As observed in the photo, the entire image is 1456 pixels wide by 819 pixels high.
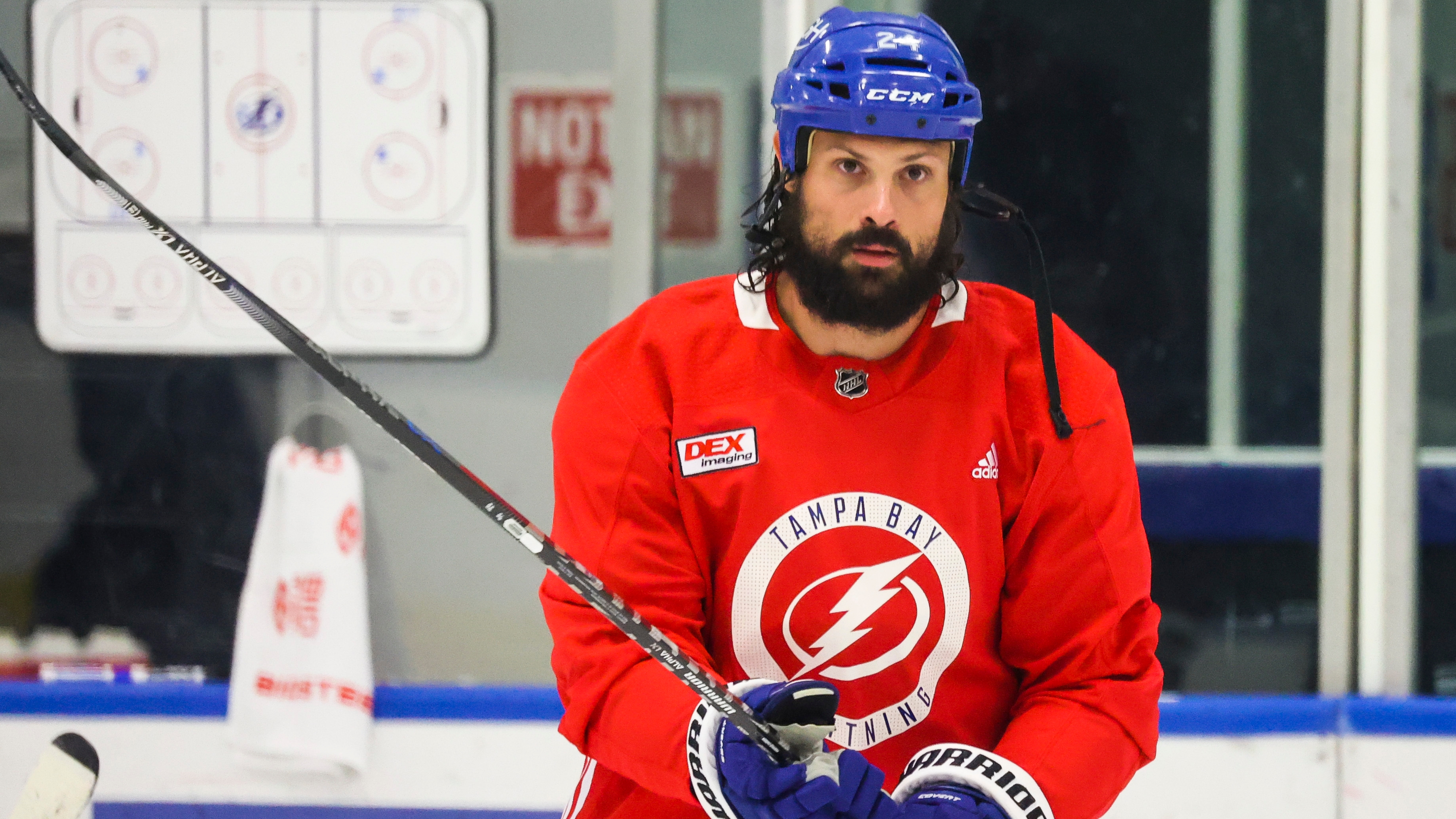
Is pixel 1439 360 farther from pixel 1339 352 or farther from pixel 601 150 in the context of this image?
pixel 601 150

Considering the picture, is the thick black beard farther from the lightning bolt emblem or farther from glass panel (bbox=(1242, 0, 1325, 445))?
glass panel (bbox=(1242, 0, 1325, 445))

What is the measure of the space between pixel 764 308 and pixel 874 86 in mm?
276

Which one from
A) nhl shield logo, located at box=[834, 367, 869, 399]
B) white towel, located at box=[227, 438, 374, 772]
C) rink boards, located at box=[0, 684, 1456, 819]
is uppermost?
nhl shield logo, located at box=[834, 367, 869, 399]

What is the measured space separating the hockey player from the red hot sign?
1.12 meters

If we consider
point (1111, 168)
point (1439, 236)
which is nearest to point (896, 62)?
point (1111, 168)

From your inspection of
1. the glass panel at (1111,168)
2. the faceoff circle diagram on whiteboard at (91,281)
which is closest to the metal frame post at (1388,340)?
the glass panel at (1111,168)

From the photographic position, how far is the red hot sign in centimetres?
255

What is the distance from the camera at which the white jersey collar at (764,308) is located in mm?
1430

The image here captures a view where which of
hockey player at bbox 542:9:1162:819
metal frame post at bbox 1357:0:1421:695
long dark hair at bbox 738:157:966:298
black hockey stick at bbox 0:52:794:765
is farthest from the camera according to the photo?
metal frame post at bbox 1357:0:1421:695

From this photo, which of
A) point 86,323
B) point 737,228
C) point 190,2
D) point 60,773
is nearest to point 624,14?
point 737,228

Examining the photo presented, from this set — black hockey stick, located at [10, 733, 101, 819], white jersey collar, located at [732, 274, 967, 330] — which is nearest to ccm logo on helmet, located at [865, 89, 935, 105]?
white jersey collar, located at [732, 274, 967, 330]

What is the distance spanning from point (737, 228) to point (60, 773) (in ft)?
5.26

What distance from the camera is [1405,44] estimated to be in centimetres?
251

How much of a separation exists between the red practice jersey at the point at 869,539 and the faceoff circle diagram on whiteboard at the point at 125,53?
1653 millimetres
